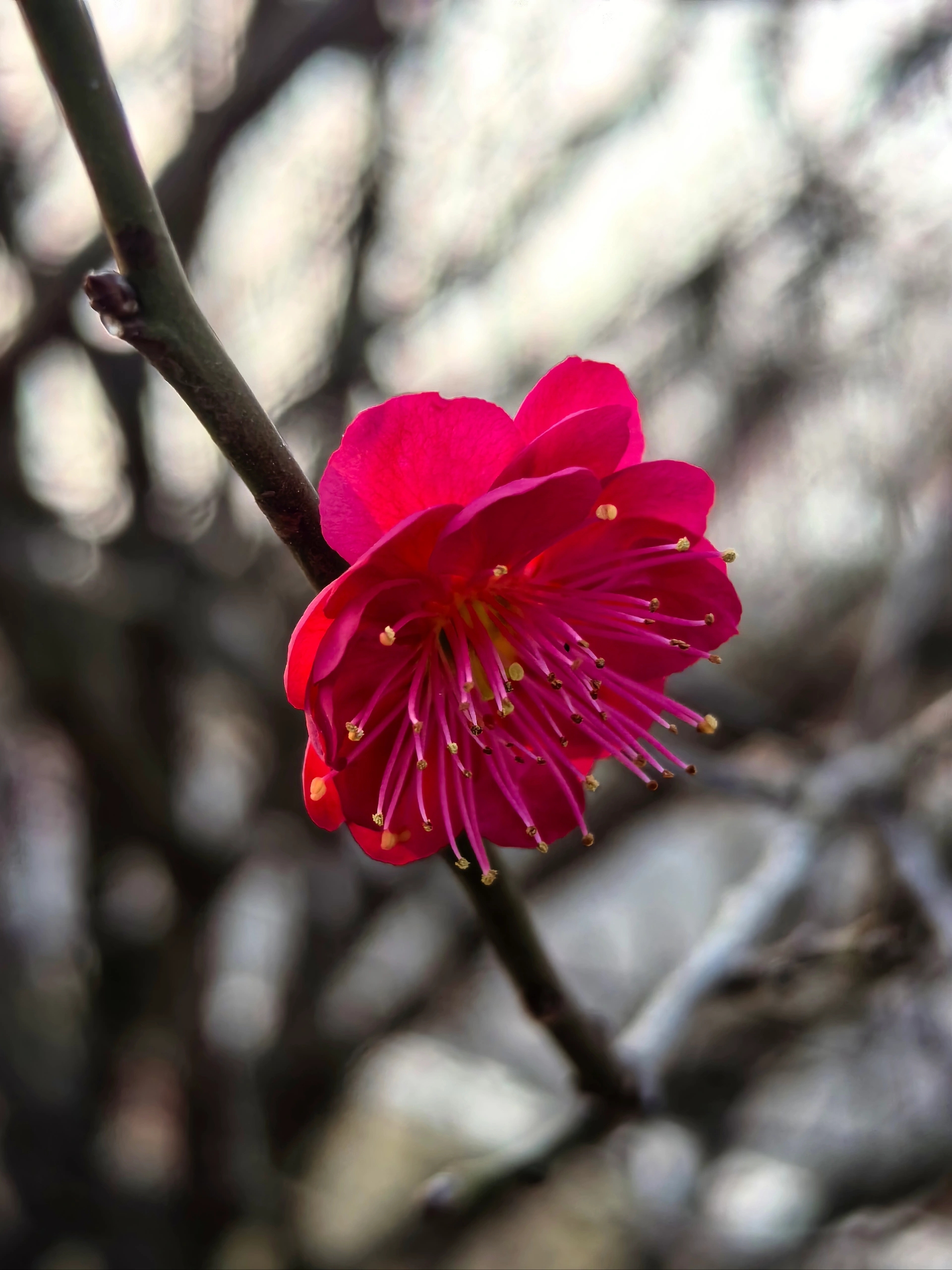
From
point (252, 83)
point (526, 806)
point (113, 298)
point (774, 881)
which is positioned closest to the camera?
point (113, 298)

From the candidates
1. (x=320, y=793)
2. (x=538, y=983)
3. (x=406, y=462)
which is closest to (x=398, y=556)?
(x=406, y=462)

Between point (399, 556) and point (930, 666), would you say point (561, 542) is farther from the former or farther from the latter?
point (930, 666)

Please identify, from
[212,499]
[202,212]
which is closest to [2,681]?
[212,499]

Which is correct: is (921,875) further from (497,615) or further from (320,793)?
(320,793)

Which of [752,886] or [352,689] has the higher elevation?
[352,689]

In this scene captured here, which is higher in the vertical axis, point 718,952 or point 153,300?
point 153,300

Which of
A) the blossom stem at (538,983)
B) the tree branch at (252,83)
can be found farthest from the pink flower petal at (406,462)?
the tree branch at (252,83)
